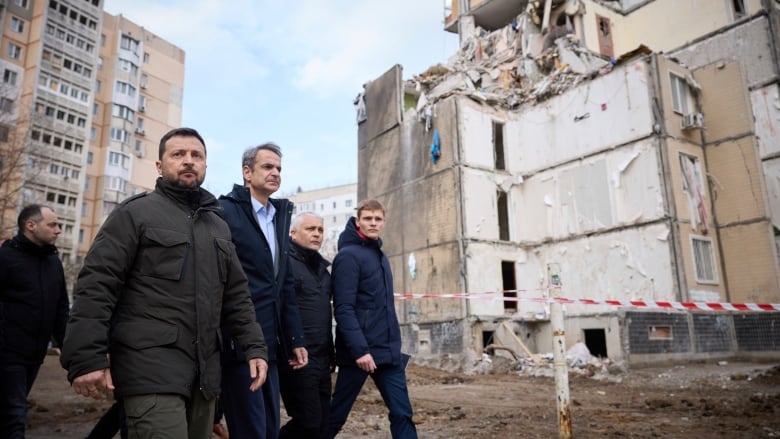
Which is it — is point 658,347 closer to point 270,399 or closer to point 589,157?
point 589,157

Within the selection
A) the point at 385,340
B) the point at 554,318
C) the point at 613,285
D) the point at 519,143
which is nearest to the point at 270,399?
the point at 385,340

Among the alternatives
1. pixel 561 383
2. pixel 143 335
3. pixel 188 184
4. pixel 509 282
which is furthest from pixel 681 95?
pixel 143 335

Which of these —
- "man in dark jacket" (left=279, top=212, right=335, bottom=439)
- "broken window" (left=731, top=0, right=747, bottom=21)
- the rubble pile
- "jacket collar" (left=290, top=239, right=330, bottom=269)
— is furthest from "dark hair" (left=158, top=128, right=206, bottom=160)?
"broken window" (left=731, top=0, right=747, bottom=21)

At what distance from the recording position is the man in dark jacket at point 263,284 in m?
3.35

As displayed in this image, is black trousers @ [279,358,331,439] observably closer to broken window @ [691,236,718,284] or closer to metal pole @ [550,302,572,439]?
metal pole @ [550,302,572,439]

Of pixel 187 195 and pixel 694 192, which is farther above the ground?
pixel 694 192

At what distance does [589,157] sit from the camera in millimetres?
19984

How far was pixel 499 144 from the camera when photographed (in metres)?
25.0

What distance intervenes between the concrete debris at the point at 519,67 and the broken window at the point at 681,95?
2.76 metres

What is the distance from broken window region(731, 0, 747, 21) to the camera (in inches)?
979

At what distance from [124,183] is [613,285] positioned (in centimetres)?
4610

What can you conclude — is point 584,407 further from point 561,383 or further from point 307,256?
point 307,256

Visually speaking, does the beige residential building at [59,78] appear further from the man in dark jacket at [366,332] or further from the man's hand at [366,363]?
the man's hand at [366,363]

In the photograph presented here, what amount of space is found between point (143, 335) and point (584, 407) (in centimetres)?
795
